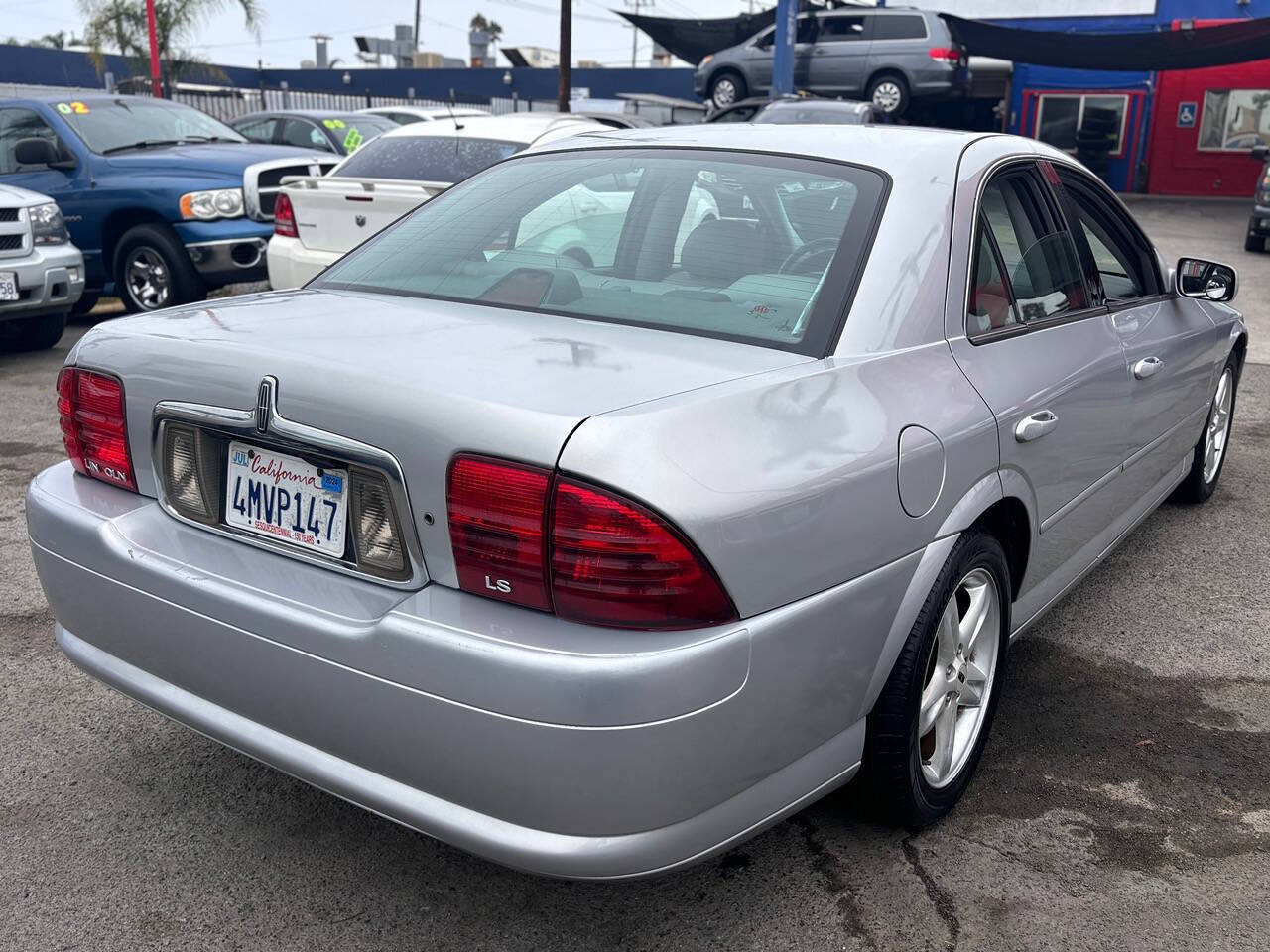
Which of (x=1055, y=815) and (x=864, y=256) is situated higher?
(x=864, y=256)

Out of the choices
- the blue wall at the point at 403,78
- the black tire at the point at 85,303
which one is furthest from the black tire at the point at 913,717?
the blue wall at the point at 403,78

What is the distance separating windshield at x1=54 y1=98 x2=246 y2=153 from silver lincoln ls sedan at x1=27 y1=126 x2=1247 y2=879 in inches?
295

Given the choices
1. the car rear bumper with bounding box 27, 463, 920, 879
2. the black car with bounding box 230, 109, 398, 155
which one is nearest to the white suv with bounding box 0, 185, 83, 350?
the black car with bounding box 230, 109, 398, 155

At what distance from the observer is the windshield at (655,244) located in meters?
2.49

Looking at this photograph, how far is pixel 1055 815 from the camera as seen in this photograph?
274cm

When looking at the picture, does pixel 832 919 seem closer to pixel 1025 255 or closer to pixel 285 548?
pixel 285 548

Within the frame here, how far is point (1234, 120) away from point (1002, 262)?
25.4 m

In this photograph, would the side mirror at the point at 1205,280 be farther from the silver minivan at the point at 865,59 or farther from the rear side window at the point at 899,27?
the rear side window at the point at 899,27

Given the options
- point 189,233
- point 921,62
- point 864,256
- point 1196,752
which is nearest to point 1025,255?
point 864,256

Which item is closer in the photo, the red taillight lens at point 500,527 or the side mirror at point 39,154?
the red taillight lens at point 500,527

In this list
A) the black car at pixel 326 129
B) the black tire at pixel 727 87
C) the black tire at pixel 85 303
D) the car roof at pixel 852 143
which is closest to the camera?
the car roof at pixel 852 143

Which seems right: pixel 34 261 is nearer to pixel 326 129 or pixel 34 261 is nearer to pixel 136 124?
pixel 136 124

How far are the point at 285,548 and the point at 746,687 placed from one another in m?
0.90

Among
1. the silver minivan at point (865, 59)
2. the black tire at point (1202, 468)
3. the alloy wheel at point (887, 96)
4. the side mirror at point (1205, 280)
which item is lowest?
the black tire at point (1202, 468)
